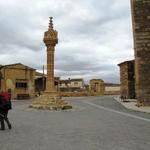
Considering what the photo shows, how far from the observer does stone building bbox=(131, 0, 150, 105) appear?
25.2m

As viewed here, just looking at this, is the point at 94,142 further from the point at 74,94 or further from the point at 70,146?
the point at 74,94

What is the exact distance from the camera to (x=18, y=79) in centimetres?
5553

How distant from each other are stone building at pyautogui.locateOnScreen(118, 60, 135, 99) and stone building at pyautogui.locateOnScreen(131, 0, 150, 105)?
1643 centimetres

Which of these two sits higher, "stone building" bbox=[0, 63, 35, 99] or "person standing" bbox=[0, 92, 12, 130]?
"stone building" bbox=[0, 63, 35, 99]

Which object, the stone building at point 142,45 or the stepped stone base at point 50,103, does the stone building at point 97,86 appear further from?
the stone building at point 142,45

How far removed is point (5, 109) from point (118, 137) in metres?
4.31

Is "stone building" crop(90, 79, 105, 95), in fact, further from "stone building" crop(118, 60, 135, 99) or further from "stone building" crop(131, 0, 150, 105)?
"stone building" crop(131, 0, 150, 105)

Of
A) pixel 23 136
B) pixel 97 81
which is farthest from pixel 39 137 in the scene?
pixel 97 81

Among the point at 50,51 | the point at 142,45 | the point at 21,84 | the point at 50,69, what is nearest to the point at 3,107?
the point at 142,45

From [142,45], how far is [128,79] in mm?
17210

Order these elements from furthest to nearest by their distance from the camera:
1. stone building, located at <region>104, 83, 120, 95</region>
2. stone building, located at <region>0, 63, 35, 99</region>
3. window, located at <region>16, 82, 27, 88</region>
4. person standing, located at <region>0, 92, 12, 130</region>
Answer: stone building, located at <region>104, 83, 120, 95</region> < window, located at <region>16, 82, 27, 88</region> < stone building, located at <region>0, 63, 35, 99</region> < person standing, located at <region>0, 92, 12, 130</region>

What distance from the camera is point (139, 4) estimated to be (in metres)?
25.5

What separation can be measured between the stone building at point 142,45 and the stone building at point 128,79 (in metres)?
16.4

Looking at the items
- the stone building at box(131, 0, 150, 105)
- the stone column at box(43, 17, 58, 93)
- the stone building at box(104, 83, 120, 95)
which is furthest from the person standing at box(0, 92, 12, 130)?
the stone building at box(104, 83, 120, 95)
